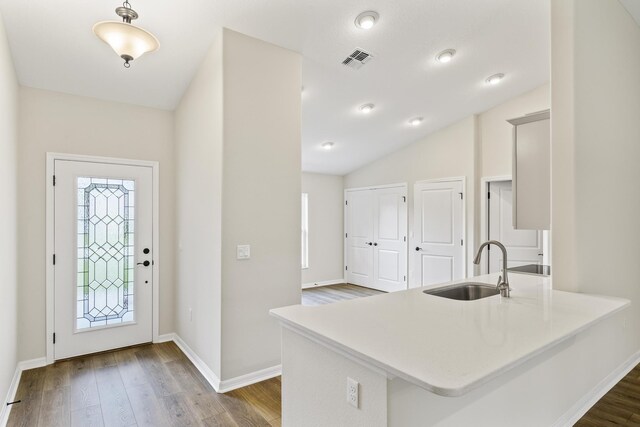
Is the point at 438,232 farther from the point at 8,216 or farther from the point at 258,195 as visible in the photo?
the point at 8,216

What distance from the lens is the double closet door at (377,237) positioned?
20.5ft

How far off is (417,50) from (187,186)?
2.63 metres

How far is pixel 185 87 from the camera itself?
359 cm

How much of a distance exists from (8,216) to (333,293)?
15.5ft

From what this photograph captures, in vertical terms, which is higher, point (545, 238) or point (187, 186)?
point (187, 186)

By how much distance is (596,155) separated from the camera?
254cm

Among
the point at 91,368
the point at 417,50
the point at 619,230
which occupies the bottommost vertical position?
the point at 91,368

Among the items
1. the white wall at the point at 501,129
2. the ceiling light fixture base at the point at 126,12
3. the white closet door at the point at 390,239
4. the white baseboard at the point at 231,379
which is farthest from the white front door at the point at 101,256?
the white wall at the point at 501,129

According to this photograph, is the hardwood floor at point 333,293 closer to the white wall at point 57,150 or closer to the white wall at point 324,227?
the white wall at point 324,227

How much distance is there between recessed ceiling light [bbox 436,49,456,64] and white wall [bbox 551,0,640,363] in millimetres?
1061

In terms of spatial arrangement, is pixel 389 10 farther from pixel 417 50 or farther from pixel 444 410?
pixel 444 410

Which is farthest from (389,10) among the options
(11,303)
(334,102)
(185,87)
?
(11,303)

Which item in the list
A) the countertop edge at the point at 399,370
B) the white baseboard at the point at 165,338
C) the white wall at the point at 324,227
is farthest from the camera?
the white wall at the point at 324,227

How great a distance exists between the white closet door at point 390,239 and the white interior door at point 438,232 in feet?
0.93
